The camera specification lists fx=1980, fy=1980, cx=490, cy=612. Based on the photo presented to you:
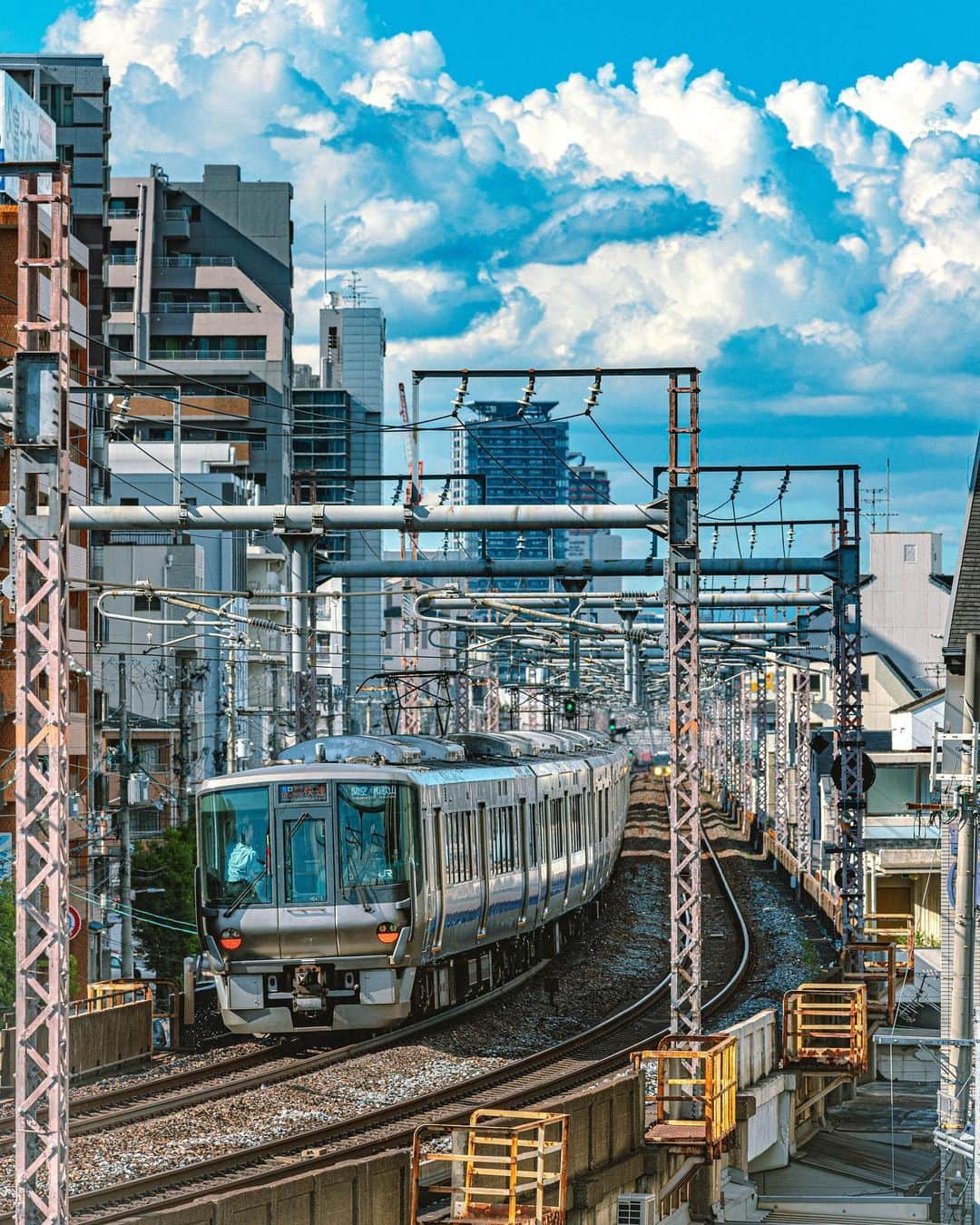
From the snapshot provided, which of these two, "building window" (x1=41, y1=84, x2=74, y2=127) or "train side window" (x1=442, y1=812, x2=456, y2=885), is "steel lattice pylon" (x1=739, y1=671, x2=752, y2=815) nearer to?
"building window" (x1=41, y1=84, x2=74, y2=127)

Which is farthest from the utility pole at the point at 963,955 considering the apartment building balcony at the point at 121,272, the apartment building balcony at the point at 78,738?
the apartment building balcony at the point at 121,272

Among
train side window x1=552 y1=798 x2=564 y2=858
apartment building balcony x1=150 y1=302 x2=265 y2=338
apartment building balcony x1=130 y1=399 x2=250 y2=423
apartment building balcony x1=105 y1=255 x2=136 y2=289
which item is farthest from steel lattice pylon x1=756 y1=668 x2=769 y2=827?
apartment building balcony x1=105 y1=255 x2=136 y2=289

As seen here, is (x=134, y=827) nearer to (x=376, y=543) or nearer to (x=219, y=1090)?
(x=219, y=1090)

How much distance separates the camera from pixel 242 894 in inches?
836

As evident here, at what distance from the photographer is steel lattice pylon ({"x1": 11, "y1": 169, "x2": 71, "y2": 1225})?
10695 mm

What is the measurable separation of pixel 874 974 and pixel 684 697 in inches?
451

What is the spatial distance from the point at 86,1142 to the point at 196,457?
64.2 m

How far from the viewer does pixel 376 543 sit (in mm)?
105625

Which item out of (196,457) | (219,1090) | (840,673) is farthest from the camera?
(196,457)

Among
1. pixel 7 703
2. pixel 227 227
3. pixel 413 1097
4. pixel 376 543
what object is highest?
pixel 227 227

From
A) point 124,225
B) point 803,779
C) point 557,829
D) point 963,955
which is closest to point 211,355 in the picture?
point 124,225

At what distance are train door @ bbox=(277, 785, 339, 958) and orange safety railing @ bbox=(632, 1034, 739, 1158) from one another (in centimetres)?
403

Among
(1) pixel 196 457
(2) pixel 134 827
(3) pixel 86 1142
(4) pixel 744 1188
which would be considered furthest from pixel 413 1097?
(1) pixel 196 457

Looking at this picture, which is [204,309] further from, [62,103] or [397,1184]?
[397,1184]
